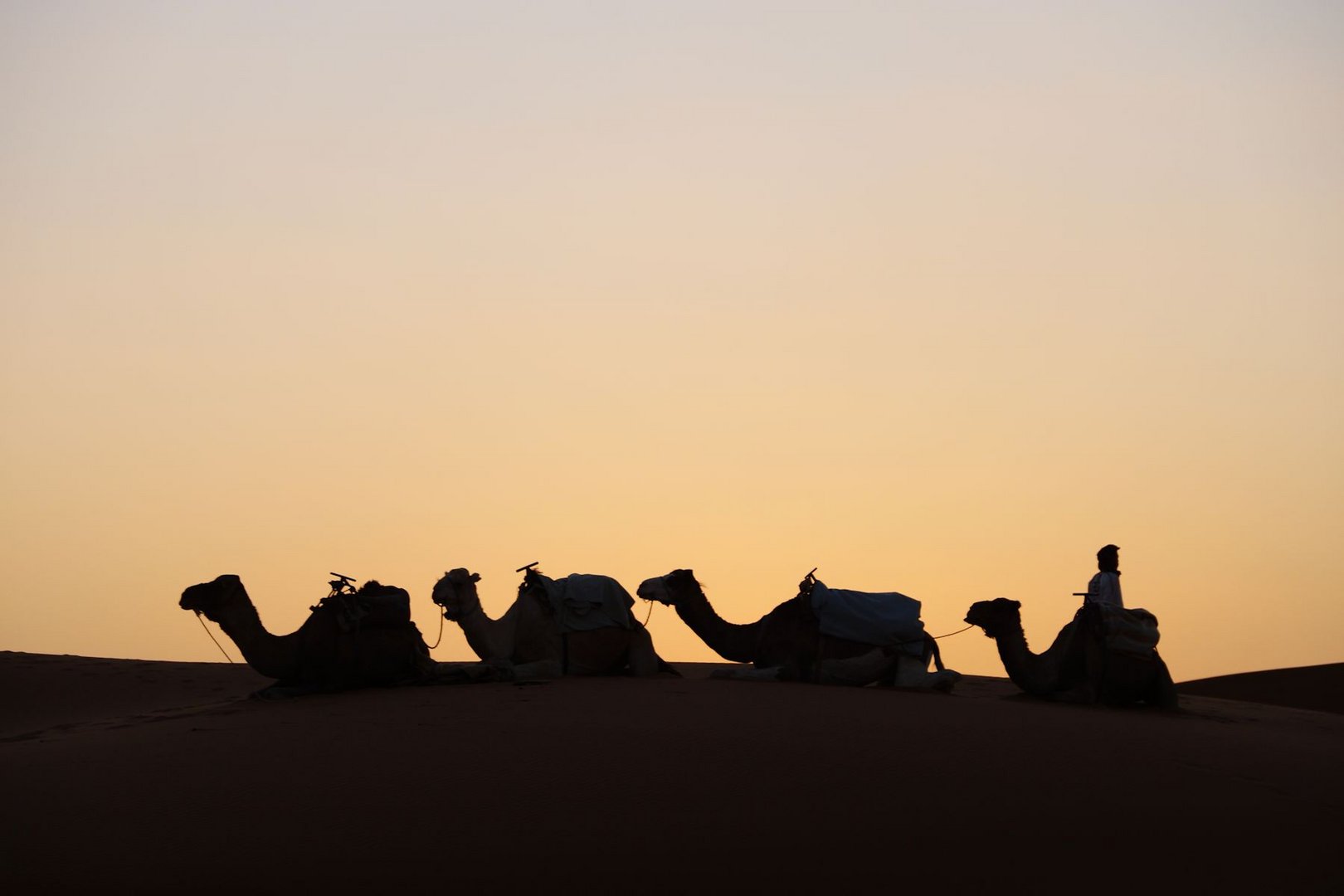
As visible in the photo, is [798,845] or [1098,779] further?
[1098,779]

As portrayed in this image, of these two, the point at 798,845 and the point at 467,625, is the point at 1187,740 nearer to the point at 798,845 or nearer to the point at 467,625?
the point at 798,845

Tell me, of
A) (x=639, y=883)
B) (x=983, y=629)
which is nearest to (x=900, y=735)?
(x=639, y=883)

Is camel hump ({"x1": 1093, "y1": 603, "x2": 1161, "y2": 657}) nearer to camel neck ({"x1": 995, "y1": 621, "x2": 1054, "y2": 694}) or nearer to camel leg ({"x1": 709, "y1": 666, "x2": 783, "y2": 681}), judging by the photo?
camel neck ({"x1": 995, "y1": 621, "x2": 1054, "y2": 694})

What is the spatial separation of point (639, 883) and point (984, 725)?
4986mm

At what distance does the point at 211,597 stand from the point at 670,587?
5.54 metres

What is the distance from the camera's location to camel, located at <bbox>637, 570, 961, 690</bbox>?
17.4 meters

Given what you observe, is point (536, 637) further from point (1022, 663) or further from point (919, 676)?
point (1022, 663)

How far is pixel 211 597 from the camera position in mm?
16156

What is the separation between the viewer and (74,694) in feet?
63.8

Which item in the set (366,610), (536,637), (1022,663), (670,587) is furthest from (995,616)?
(366,610)

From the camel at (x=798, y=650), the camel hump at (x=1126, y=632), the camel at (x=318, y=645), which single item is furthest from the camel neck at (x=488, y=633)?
the camel hump at (x=1126, y=632)

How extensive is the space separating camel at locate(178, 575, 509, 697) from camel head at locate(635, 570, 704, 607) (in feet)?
10.5

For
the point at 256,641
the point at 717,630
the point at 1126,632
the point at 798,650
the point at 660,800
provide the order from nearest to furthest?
the point at 660,800 < the point at 256,641 < the point at 1126,632 < the point at 798,650 < the point at 717,630

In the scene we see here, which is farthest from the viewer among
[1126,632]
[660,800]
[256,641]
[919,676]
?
[919,676]
